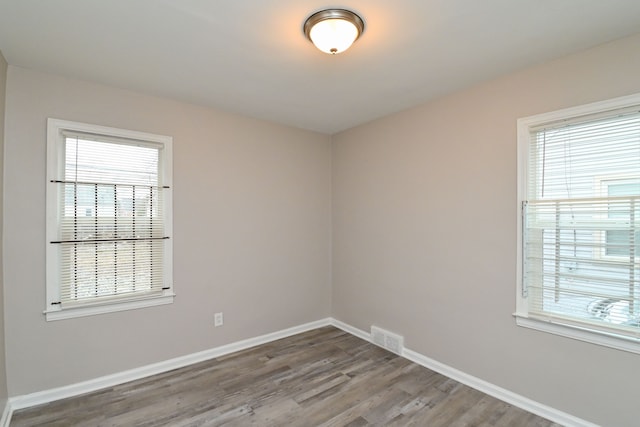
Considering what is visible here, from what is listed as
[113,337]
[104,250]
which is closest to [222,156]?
[104,250]

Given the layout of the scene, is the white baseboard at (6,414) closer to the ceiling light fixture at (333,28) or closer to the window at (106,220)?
the window at (106,220)

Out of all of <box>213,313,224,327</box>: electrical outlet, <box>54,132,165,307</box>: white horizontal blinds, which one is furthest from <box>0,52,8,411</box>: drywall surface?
<box>213,313,224,327</box>: electrical outlet

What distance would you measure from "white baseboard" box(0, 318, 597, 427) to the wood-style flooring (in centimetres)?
6

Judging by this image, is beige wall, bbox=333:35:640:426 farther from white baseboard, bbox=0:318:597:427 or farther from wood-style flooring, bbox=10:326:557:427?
wood-style flooring, bbox=10:326:557:427

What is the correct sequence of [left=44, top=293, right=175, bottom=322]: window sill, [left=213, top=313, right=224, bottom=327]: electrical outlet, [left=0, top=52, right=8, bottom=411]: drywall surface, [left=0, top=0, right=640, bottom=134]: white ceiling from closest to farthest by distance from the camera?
[left=0, top=0, right=640, bottom=134]: white ceiling < [left=0, top=52, right=8, bottom=411]: drywall surface < [left=44, top=293, right=175, bottom=322]: window sill < [left=213, top=313, right=224, bottom=327]: electrical outlet

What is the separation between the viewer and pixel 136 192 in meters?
2.71

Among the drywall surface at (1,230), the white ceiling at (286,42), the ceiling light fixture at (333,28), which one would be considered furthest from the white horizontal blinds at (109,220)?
the ceiling light fixture at (333,28)

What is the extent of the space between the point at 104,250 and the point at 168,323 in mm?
873

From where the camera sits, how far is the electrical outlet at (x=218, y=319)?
3114 millimetres

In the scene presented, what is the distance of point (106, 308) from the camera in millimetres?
2549

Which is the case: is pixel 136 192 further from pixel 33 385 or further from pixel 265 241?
pixel 33 385

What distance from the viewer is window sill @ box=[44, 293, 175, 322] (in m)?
2.36

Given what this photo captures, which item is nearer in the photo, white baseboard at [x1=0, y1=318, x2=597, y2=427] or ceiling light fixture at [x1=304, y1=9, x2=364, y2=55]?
ceiling light fixture at [x1=304, y1=9, x2=364, y2=55]

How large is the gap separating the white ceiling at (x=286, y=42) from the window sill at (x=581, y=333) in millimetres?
1854
